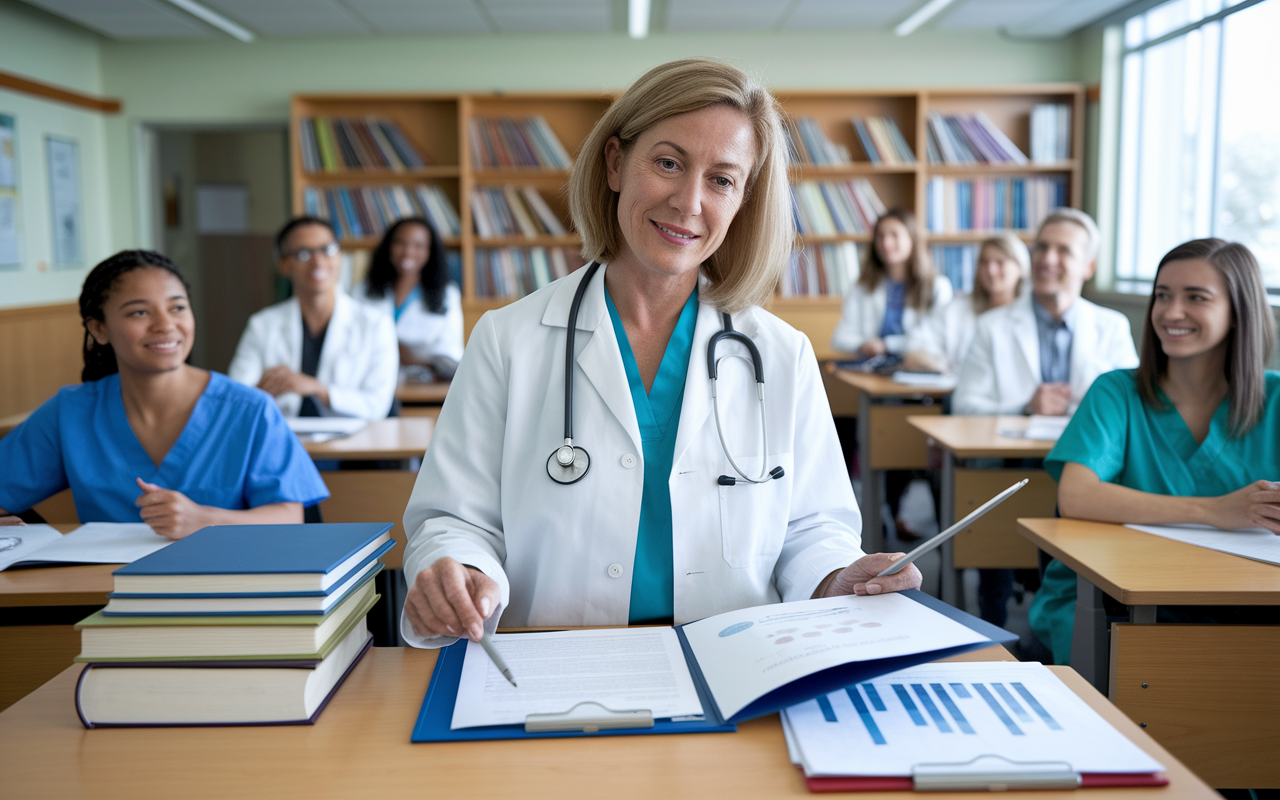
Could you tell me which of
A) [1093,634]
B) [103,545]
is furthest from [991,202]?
[103,545]

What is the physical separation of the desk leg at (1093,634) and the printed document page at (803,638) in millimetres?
761

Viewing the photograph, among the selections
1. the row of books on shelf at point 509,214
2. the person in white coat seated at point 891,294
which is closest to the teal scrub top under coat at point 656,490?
the person in white coat seated at point 891,294

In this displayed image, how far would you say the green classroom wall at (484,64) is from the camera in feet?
20.7

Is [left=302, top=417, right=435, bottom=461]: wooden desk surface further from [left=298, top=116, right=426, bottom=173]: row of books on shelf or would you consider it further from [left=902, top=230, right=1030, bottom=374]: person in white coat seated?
[left=298, top=116, right=426, bottom=173]: row of books on shelf

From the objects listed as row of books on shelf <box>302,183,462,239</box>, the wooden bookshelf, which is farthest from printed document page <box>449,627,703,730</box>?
row of books on shelf <box>302,183,462,239</box>

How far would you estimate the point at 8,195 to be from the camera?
537cm

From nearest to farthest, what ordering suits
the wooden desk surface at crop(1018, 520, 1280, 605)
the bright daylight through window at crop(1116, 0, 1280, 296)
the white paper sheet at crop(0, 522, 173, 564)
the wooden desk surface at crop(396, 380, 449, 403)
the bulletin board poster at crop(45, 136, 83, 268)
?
the wooden desk surface at crop(1018, 520, 1280, 605) < the white paper sheet at crop(0, 522, 173, 564) < the wooden desk surface at crop(396, 380, 449, 403) < the bright daylight through window at crop(1116, 0, 1280, 296) < the bulletin board poster at crop(45, 136, 83, 268)

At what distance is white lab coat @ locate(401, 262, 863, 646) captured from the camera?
1.29 metres

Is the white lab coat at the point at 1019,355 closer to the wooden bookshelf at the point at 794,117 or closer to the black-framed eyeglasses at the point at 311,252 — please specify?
the wooden bookshelf at the point at 794,117

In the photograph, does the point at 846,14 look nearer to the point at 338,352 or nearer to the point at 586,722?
the point at 338,352

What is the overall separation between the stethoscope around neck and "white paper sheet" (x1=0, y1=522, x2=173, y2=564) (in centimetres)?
76

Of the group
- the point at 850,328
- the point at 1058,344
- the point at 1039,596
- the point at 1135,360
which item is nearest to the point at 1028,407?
the point at 1058,344

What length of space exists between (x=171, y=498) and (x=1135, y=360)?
11.7 feet

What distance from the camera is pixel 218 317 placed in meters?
7.31
